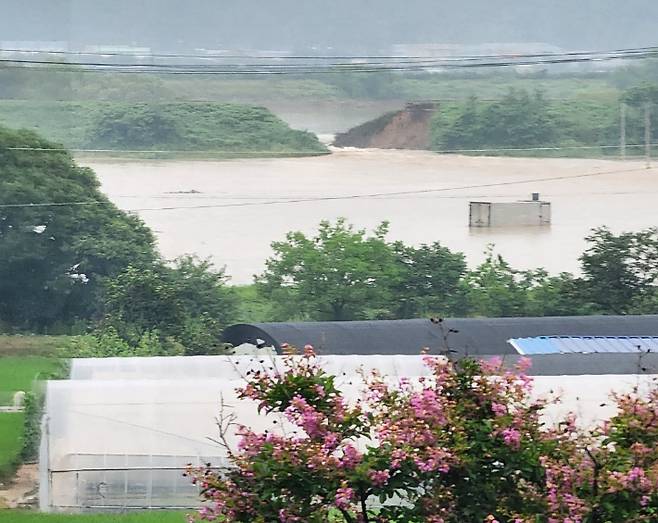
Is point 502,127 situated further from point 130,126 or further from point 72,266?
point 72,266

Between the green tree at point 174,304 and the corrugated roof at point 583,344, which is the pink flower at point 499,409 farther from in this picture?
the green tree at point 174,304

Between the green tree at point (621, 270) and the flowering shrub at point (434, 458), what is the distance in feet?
23.0

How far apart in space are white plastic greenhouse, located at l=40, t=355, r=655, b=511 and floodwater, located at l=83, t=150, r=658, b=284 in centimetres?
332

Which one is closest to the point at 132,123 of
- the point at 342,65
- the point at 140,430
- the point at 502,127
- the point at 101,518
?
the point at 342,65

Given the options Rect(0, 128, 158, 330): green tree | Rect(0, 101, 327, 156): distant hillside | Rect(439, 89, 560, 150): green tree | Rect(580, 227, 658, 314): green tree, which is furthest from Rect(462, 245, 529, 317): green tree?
Rect(0, 128, 158, 330): green tree

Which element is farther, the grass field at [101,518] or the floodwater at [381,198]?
the floodwater at [381,198]

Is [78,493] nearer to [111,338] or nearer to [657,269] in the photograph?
[111,338]

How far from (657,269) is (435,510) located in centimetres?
738

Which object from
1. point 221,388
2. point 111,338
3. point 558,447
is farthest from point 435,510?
point 111,338

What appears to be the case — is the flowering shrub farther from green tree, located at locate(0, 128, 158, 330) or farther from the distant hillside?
the distant hillside

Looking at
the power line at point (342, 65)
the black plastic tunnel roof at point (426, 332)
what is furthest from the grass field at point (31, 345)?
the power line at point (342, 65)

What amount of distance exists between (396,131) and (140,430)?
4.85 meters

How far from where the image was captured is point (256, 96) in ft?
31.2

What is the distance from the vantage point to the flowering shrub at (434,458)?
6.59 ft
